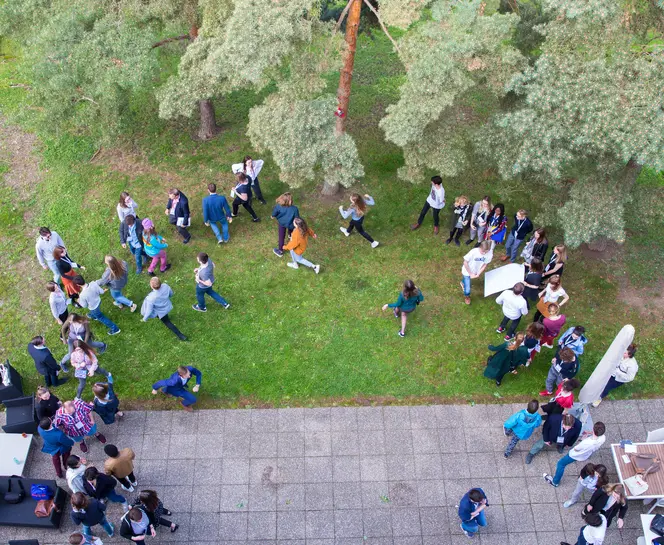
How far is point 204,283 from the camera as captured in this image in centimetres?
1126

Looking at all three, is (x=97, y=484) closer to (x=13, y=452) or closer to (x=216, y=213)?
(x=13, y=452)

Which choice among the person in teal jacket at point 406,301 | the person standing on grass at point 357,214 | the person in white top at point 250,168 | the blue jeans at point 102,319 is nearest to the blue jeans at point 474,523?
the person in teal jacket at point 406,301

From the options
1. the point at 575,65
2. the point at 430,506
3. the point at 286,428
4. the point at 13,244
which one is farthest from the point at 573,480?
the point at 13,244

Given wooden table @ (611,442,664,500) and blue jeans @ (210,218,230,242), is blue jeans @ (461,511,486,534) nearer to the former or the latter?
wooden table @ (611,442,664,500)

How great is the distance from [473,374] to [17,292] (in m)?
9.16

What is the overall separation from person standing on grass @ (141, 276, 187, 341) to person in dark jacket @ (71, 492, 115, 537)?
353cm

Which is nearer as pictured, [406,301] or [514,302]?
[514,302]

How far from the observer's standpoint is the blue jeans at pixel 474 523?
874cm

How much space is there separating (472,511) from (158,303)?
6.20 m

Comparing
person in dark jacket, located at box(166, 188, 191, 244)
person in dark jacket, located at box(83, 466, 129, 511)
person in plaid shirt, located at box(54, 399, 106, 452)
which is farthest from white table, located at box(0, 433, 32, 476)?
person in dark jacket, located at box(166, 188, 191, 244)

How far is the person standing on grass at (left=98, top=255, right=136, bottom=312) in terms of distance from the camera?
36.2 feet

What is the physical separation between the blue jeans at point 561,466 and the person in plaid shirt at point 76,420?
729cm

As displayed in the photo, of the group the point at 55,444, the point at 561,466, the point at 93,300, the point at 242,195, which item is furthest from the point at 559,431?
the point at 93,300

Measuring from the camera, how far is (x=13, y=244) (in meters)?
13.2
